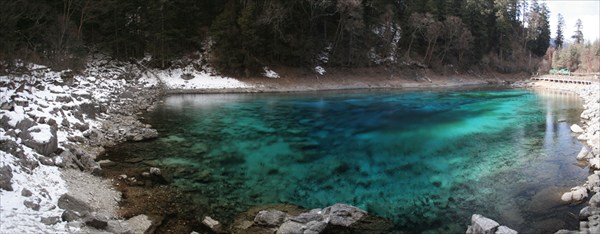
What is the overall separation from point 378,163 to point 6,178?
31.9ft

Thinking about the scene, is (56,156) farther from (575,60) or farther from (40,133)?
(575,60)

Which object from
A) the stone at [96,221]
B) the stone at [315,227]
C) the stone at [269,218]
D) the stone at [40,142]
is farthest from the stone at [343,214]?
the stone at [40,142]

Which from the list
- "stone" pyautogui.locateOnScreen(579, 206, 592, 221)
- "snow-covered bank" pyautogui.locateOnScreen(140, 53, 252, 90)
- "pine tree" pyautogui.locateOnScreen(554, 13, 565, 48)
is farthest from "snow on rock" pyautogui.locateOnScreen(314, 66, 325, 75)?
"pine tree" pyautogui.locateOnScreen(554, 13, 565, 48)

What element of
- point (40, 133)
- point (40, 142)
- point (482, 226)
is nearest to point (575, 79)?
point (482, 226)

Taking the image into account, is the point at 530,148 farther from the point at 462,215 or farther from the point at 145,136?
the point at 145,136

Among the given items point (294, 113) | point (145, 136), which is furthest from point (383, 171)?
point (294, 113)

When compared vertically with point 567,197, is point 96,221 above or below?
above

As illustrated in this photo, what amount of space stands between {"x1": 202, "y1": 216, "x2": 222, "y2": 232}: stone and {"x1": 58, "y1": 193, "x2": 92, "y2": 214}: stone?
83.4 inches

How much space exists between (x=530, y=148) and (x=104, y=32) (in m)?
36.8

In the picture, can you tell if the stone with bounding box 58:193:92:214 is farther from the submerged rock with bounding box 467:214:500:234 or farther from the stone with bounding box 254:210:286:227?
the submerged rock with bounding box 467:214:500:234

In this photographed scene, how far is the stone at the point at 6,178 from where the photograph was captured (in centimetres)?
670

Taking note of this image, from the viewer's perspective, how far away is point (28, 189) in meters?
7.00

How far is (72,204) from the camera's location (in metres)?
7.12

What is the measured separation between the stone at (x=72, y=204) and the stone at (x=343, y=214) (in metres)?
4.55
